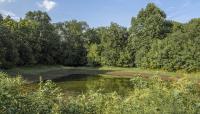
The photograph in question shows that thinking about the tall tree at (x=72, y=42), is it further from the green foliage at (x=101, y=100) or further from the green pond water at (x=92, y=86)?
the green foliage at (x=101, y=100)

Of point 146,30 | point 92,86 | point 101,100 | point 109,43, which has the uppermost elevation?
point 146,30

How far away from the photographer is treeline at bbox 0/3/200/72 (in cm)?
7825

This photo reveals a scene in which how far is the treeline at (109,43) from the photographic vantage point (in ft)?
257

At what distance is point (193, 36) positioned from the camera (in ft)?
267

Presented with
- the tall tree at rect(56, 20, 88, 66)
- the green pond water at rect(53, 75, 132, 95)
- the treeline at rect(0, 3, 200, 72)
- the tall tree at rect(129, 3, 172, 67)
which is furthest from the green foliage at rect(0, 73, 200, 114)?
the tall tree at rect(56, 20, 88, 66)

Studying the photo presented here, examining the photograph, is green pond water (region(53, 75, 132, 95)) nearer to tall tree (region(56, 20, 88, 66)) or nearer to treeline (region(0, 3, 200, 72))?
treeline (region(0, 3, 200, 72))

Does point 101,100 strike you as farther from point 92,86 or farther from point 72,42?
point 72,42

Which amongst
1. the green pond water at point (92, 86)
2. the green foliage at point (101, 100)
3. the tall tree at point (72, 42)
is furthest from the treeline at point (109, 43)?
the green foliage at point (101, 100)

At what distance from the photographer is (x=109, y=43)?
315ft

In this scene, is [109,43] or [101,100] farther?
[109,43]

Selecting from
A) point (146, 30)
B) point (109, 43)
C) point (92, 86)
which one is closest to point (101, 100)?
point (92, 86)

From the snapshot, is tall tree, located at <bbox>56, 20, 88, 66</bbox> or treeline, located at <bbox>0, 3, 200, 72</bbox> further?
tall tree, located at <bbox>56, 20, 88, 66</bbox>

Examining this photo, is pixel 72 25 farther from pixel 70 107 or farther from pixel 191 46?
pixel 70 107

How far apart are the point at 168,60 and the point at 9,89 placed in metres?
72.8
